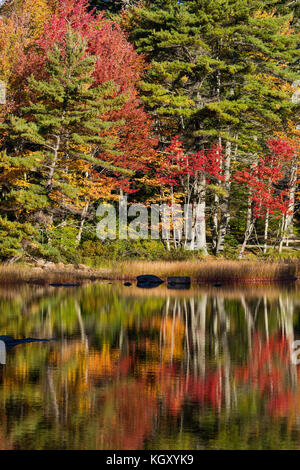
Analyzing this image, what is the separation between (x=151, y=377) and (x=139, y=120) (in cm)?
2639

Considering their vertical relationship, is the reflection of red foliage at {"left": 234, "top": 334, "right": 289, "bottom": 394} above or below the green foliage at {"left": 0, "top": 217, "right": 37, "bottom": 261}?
below

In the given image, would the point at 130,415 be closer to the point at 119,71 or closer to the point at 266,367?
the point at 266,367

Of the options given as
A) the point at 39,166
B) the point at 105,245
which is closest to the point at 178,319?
the point at 39,166

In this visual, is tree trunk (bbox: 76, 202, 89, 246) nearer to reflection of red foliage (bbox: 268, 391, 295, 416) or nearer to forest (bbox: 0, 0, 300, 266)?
forest (bbox: 0, 0, 300, 266)

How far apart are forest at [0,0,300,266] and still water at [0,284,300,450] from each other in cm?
1134

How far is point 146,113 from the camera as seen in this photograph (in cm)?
4000

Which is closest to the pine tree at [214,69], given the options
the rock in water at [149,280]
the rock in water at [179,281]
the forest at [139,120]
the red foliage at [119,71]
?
the forest at [139,120]

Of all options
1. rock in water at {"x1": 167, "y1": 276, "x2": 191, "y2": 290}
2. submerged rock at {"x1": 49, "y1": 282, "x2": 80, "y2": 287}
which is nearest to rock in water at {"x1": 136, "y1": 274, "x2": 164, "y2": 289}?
rock in water at {"x1": 167, "y1": 276, "x2": 191, "y2": 290}

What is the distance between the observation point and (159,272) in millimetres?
34094

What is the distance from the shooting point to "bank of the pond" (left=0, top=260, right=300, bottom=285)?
106 feet

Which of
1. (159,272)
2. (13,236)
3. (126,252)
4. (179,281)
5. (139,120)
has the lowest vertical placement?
(179,281)

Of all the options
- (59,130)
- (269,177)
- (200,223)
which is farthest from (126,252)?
(269,177)

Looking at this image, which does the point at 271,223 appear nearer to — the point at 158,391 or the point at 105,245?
the point at 105,245

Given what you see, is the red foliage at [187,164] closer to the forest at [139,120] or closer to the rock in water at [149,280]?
the forest at [139,120]
